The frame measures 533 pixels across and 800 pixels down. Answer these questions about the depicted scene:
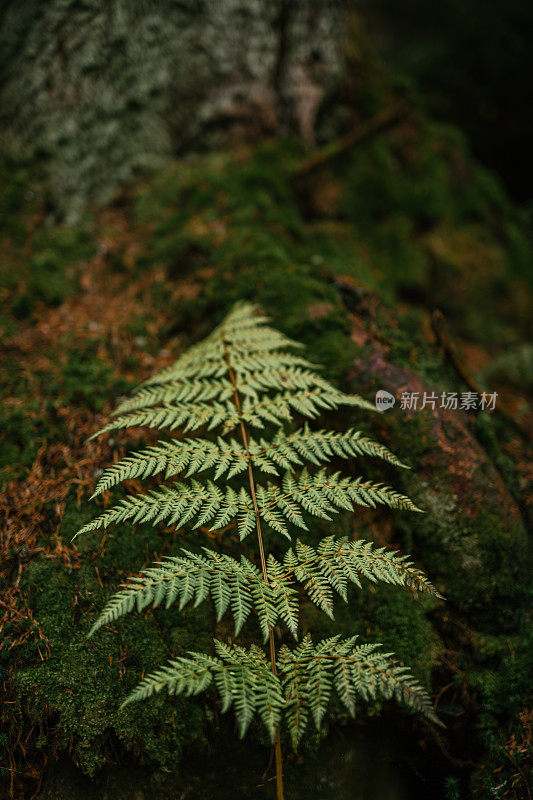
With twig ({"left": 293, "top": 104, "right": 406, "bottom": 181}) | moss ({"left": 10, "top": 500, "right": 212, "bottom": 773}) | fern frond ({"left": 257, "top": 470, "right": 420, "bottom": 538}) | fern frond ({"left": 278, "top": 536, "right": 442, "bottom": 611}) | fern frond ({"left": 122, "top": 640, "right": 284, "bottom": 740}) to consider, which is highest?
twig ({"left": 293, "top": 104, "right": 406, "bottom": 181})

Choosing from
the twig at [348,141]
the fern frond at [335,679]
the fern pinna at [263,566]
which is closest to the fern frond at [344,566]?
the fern pinna at [263,566]

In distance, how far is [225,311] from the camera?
3.35m

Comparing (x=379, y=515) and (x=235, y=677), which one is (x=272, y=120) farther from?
(x=235, y=677)

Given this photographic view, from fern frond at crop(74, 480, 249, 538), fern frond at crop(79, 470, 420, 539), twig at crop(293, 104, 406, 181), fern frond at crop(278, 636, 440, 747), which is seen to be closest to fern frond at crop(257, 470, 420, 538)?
fern frond at crop(79, 470, 420, 539)

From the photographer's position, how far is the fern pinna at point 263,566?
1.61 meters

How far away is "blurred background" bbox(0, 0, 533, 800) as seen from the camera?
2.04 meters

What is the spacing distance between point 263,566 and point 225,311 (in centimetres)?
203

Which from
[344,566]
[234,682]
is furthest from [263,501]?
[234,682]

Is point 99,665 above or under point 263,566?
under

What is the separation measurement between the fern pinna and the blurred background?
378 mm

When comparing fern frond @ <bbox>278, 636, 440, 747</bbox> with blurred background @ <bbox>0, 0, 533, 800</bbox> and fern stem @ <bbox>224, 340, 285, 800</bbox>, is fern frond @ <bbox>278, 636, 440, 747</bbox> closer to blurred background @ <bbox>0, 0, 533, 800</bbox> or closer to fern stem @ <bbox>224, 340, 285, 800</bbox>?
fern stem @ <bbox>224, 340, 285, 800</bbox>

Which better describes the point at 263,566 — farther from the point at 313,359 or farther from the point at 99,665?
the point at 313,359

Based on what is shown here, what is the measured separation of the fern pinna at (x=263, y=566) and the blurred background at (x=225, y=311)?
0.38 meters

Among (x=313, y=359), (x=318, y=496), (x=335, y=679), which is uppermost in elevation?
(x=313, y=359)
